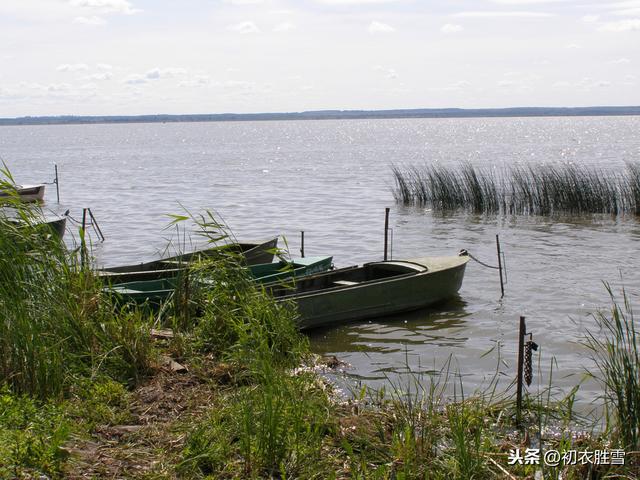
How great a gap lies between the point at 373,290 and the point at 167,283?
3.21 metres

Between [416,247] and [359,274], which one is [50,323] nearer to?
[359,274]

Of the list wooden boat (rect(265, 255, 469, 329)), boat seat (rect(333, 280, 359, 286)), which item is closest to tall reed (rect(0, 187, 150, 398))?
wooden boat (rect(265, 255, 469, 329))

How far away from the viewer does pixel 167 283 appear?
11.0 meters

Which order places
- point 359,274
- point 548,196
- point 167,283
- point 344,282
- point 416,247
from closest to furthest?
point 167,283 < point 344,282 < point 359,274 < point 416,247 < point 548,196

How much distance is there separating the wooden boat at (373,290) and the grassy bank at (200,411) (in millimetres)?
3514

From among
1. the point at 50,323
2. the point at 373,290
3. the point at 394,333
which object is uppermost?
the point at 50,323

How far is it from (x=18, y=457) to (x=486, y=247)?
16834 millimetres

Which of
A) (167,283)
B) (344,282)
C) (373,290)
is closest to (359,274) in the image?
(344,282)

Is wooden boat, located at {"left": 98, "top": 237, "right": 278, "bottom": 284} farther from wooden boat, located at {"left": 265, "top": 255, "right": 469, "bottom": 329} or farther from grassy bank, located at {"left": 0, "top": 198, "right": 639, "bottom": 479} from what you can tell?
grassy bank, located at {"left": 0, "top": 198, "right": 639, "bottom": 479}

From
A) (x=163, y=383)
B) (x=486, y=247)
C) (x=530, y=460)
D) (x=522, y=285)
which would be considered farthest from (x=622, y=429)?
(x=486, y=247)

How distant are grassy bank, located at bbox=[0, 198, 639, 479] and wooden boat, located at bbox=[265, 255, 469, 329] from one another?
351 cm

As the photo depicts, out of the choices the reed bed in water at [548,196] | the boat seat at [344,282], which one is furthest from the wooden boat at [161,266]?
the reed bed in water at [548,196]

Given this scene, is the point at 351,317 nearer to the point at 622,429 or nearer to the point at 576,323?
the point at 576,323

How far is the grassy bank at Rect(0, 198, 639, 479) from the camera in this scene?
16.1ft
